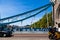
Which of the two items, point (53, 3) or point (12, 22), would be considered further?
point (12, 22)

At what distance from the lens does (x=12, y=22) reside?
3000 inches

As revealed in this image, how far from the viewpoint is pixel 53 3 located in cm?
6731

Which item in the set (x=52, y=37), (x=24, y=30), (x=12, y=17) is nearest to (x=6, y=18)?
(x=12, y=17)

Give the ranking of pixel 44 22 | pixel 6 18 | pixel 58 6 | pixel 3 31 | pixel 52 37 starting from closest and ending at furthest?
pixel 52 37 → pixel 3 31 → pixel 58 6 → pixel 6 18 → pixel 44 22

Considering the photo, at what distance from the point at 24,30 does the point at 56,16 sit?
34.9 feet

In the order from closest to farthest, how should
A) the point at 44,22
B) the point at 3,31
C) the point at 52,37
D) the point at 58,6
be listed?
the point at 52,37, the point at 3,31, the point at 58,6, the point at 44,22

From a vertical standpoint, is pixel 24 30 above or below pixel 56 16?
below

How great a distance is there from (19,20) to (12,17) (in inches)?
105

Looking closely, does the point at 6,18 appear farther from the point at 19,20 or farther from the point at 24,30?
the point at 24,30

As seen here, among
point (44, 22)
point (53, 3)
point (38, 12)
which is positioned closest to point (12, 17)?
point (38, 12)

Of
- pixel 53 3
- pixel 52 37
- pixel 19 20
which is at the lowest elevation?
pixel 52 37

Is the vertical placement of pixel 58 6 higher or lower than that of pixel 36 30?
higher

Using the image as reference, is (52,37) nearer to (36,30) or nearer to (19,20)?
(36,30)

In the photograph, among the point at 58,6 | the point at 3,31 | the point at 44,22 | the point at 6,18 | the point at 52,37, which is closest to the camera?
the point at 52,37
